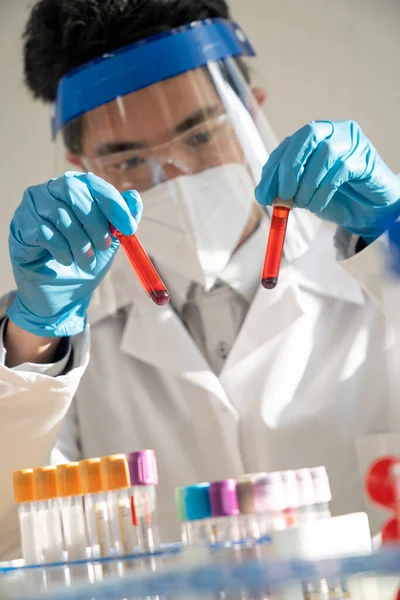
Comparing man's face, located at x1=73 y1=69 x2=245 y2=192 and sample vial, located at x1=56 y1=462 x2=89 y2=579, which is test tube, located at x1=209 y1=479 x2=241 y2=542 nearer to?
sample vial, located at x1=56 y1=462 x2=89 y2=579

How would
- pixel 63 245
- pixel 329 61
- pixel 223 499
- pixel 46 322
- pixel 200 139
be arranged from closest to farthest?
1. pixel 223 499
2. pixel 63 245
3. pixel 46 322
4. pixel 200 139
5. pixel 329 61

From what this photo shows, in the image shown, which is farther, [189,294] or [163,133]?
[189,294]

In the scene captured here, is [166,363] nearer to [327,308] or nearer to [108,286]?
[108,286]

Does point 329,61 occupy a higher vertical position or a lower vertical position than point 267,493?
higher

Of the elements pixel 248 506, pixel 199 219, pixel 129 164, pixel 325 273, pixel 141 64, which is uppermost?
pixel 141 64

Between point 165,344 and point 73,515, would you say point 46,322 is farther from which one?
point 73,515

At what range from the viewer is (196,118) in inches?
51.0

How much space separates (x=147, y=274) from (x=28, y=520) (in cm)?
34

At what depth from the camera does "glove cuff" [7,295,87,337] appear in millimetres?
1197

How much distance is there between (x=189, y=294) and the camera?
1498mm

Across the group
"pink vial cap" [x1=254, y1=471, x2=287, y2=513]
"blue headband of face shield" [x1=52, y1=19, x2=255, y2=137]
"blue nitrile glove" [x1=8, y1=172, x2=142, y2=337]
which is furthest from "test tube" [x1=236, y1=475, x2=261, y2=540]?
"blue headband of face shield" [x1=52, y1=19, x2=255, y2=137]

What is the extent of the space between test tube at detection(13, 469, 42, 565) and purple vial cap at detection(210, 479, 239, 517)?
0.76 feet

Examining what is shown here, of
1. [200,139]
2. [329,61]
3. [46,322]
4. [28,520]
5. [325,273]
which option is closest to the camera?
[28,520]

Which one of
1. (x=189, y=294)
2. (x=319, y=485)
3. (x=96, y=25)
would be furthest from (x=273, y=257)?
(x=96, y=25)
